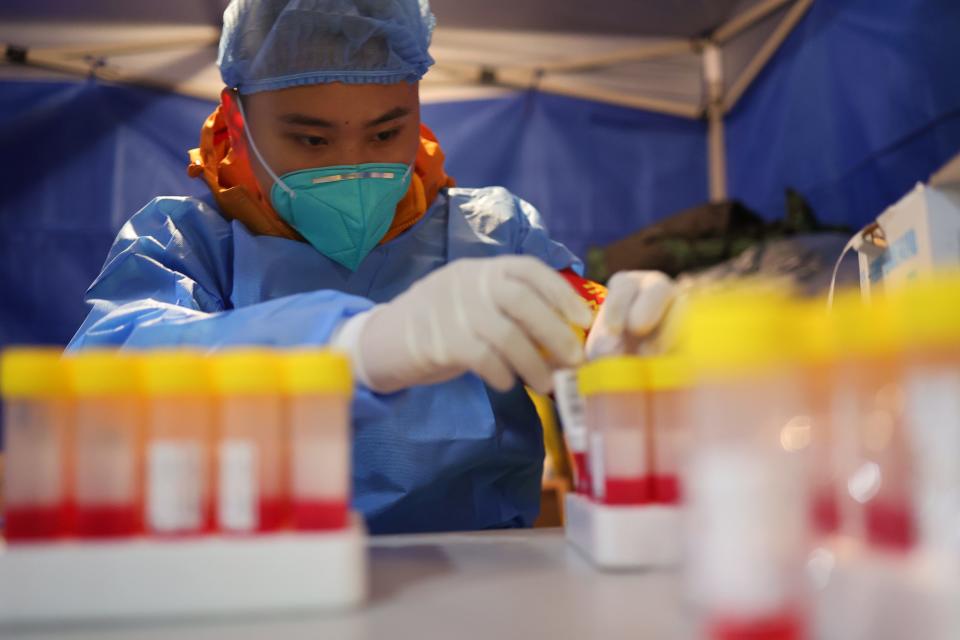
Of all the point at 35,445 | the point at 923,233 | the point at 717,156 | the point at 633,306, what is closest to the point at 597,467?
the point at 633,306

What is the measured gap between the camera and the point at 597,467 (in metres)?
0.90

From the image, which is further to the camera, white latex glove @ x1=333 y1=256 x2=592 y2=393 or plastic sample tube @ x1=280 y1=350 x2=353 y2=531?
white latex glove @ x1=333 y1=256 x2=592 y2=393

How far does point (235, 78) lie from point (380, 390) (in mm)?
799

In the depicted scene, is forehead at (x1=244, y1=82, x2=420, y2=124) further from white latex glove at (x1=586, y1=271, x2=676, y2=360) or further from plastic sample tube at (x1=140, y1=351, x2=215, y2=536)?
plastic sample tube at (x1=140, y1=351, x2=215, y2=536)

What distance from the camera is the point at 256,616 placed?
70cm

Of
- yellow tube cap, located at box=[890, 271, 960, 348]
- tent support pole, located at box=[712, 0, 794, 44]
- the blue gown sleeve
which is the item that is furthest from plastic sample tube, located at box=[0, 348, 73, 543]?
tent support pole, located at box=[712, 0, 794, 44]

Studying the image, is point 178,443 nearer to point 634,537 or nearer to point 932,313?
point 634,537

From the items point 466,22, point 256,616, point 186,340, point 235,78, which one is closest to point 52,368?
point 256,616

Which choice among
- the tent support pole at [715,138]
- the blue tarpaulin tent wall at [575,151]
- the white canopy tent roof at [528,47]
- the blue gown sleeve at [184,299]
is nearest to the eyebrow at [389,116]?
the blue gown sleeve at [184,299]

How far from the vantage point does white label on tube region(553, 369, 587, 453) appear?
1.00 meters

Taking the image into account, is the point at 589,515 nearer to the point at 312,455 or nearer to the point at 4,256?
the point at 312,455

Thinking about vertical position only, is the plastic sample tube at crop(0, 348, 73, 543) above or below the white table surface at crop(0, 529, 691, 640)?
above

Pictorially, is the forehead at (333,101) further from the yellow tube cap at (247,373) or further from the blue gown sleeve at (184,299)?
the yellow tube cap at (247,373)

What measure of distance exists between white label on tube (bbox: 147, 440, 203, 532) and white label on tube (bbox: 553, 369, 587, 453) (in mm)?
439
